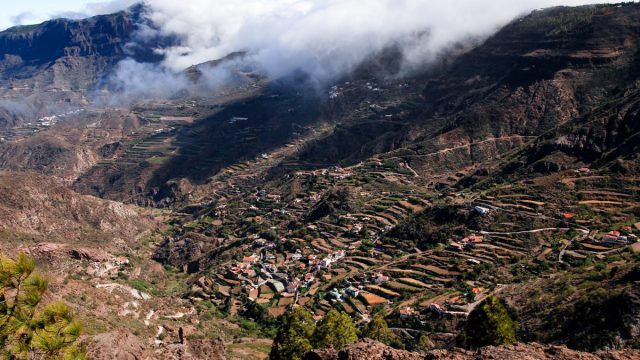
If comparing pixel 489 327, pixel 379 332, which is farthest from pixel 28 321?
pixel 379 332

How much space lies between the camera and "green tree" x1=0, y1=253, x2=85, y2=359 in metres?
15.8

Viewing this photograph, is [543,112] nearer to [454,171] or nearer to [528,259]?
[454,171]

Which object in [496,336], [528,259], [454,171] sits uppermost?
[496,336]

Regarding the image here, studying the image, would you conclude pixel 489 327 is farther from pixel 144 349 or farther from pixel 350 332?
pixel 144 349

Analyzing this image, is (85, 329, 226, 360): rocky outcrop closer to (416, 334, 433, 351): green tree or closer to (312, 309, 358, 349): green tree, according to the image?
(312, 309, 358, 349): green tree

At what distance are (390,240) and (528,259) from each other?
2601cm

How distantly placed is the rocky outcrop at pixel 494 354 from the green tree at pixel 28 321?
10627 millimetres

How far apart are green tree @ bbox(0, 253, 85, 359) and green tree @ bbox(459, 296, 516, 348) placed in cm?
2593

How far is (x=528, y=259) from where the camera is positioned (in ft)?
208

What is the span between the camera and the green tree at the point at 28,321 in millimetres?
15750

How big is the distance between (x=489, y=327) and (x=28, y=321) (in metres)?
28.0

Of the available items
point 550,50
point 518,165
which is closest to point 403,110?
point 550,50

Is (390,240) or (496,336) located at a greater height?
(496,336)

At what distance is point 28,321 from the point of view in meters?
16.2
